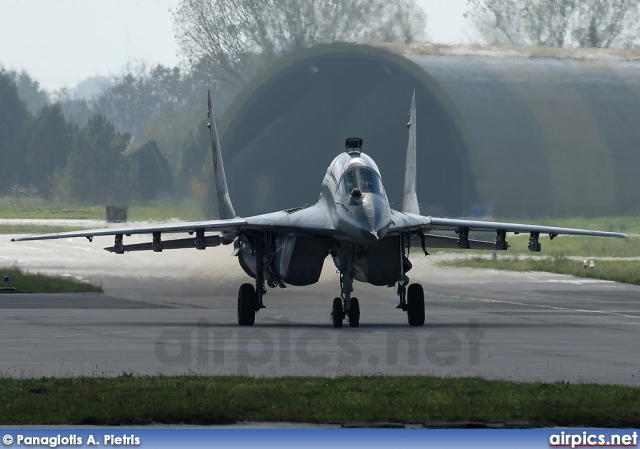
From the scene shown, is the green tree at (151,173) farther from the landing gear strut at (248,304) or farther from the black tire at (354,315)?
the black tire at (354,315)

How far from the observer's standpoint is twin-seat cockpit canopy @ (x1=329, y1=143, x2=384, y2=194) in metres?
23.8

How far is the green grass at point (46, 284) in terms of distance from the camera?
117ft

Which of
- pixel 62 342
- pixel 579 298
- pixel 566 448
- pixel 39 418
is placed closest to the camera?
pixel 566 448

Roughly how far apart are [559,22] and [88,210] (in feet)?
89.7

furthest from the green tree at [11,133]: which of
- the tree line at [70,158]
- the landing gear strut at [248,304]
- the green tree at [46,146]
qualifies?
the landing gear strut at [248,304]

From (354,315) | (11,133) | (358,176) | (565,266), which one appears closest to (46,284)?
(354,315)

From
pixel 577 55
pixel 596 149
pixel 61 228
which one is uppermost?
pixel 577 55

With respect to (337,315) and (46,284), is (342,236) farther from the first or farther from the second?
(46,284)

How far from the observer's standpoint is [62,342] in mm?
20828

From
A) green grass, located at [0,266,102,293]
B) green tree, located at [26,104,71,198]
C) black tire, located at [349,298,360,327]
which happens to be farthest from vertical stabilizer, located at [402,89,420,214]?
green tree, located at [26,104,71,198]

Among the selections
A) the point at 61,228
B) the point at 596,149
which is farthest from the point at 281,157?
the point at 596,149

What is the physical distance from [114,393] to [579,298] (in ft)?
73.4

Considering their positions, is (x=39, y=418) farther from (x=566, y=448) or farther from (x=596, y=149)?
(x=596, y=149)

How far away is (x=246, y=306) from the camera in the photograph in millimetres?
25344
